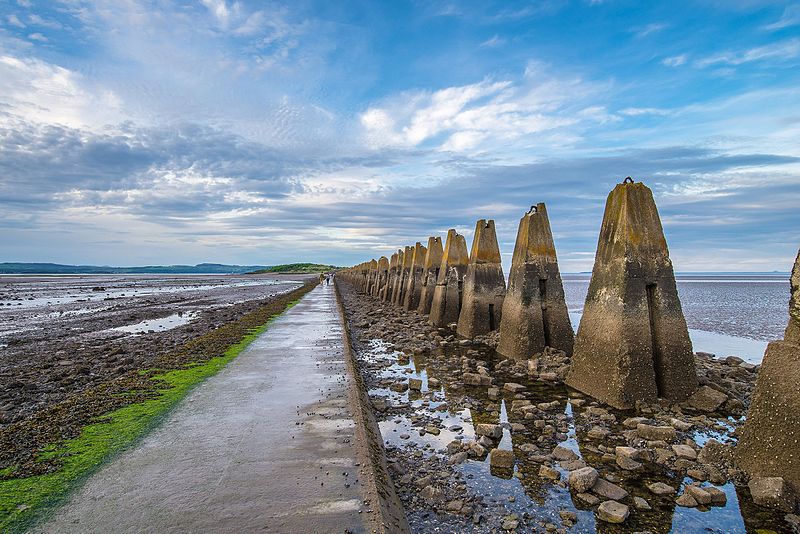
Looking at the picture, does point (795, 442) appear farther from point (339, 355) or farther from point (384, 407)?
point (339, 355)

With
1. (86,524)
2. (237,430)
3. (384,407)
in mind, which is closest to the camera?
(86,524)

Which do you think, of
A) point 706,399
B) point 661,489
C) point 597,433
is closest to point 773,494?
point 661,489

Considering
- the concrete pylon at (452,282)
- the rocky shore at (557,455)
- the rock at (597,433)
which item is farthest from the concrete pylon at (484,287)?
the rock at (597,433)

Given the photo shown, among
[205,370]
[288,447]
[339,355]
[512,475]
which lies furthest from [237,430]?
[339,355]

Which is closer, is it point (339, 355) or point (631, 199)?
point (631, 199)

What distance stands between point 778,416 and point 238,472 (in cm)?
596

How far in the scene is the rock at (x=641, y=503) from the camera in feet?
16.5

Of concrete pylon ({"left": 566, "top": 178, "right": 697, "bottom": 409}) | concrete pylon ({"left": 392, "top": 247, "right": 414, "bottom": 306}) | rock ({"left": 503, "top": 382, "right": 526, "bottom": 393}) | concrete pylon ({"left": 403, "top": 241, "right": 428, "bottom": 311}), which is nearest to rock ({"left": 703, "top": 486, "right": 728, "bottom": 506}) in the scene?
concrete pylon ({"left": 566, "top": 178, "right": 697, "bottom": 409})

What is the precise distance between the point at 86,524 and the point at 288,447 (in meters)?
2.22

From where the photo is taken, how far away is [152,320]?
2375 cm

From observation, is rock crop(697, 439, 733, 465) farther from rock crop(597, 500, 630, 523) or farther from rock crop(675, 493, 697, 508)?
rock crop(597, 500, 630, 523)

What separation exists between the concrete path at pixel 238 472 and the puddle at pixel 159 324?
12849 mm

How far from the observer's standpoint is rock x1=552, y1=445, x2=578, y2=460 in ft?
20.7

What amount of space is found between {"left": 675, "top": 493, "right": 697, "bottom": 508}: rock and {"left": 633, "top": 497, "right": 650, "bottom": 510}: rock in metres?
0.35
